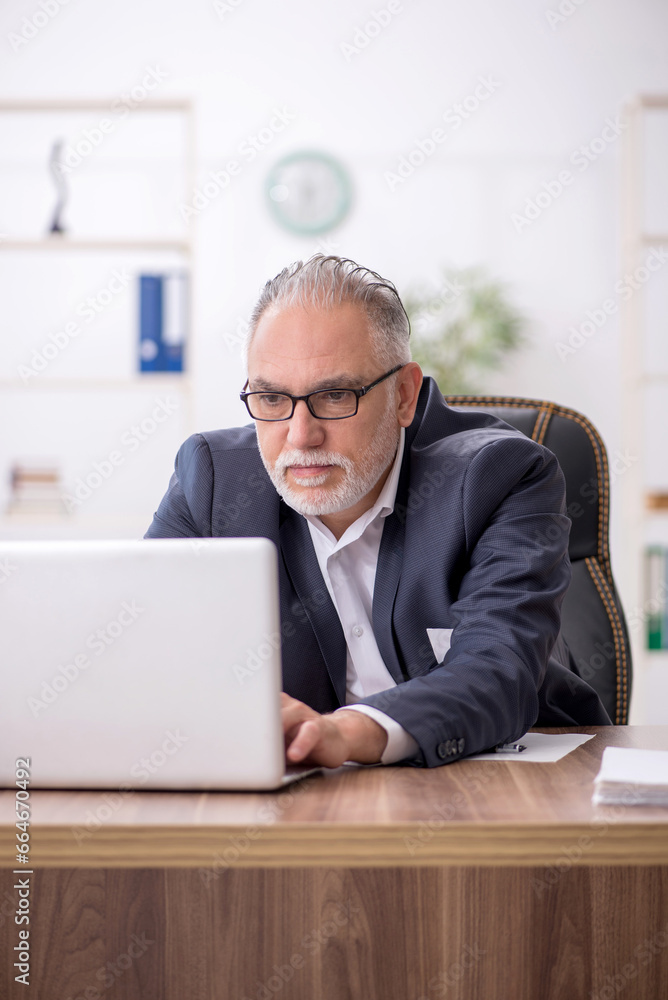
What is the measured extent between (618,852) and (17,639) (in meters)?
0.51

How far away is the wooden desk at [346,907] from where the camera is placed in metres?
0.75

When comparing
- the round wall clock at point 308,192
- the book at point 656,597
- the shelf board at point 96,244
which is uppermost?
the round wall clock at point 308,192

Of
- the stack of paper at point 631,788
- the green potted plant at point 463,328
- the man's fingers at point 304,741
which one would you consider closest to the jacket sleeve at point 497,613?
the man's fingers at point 304,741

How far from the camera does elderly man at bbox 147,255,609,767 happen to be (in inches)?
52.3

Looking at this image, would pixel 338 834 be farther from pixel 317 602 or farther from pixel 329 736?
pixel 317 602

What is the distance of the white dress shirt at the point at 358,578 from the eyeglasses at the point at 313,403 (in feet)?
0.50

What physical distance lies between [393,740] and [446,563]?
404 millimetres

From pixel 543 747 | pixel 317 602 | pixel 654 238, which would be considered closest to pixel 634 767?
pixel 543 747

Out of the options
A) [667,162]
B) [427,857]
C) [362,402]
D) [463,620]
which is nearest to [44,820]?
[427,857]

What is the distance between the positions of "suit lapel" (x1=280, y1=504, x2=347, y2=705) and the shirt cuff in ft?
1.27

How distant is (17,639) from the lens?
847 mm

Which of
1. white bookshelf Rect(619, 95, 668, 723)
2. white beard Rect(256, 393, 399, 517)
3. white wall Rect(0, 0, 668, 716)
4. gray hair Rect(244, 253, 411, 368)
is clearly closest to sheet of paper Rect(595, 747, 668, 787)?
white beard Rect(256, 393, 399, 517)

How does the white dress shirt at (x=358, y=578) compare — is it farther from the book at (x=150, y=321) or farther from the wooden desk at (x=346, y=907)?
the book at (x=150, y=321)

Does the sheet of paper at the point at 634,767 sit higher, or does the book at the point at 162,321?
the book at the point at 162,321
